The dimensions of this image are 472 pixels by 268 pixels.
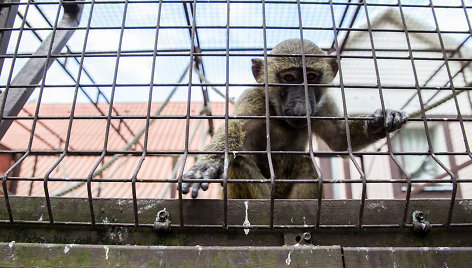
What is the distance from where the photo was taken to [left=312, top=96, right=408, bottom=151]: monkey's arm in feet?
8.21

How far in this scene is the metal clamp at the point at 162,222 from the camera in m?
1.77

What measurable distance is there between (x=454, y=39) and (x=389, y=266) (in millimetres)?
3378

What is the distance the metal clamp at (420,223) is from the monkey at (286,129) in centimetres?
109

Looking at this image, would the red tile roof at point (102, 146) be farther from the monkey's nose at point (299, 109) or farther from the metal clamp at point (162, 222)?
the metal clamp at point (162, 222)

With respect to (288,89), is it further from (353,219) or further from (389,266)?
(389,266)

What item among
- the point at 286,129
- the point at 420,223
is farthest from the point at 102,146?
the point at 420,223

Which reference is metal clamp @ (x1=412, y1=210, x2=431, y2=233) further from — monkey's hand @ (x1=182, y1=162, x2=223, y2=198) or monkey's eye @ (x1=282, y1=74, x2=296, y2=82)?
monkey's eye @ (x1=282, y1=74, x2=296, y2=82)

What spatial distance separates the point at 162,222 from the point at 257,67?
2518mm

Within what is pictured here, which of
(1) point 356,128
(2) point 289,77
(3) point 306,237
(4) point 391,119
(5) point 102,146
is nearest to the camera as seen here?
(3) point 306,237

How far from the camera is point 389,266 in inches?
61.7

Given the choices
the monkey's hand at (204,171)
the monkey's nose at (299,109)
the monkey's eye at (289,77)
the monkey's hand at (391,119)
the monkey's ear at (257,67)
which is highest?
the monkey's ear at (257,67)

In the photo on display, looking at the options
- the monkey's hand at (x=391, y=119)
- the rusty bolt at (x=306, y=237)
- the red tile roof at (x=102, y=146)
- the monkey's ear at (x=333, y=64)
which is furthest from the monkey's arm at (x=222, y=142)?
the red tile roof at (x=102, y=146)

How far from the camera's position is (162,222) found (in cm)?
180

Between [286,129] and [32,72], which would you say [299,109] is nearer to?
[286,129]
